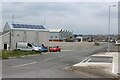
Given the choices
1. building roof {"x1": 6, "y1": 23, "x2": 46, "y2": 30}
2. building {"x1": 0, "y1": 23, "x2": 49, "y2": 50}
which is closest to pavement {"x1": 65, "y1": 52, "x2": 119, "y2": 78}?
building {"x1": 0, "y1": 23, "x2": 49, "y2": 50}

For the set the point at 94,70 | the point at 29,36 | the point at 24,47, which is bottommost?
the point at 94,70

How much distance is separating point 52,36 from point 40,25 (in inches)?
4107

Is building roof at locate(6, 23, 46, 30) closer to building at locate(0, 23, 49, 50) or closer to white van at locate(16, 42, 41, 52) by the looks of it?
building at locate(0, 23, 49, 50)

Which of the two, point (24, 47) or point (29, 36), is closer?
point (24, 47)

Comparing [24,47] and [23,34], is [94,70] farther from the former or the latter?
[23,34]

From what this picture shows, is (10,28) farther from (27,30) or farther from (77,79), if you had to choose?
(77,79)

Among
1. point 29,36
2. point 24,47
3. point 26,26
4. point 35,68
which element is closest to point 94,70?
point 35,68

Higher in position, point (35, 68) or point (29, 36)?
point (29, 36)

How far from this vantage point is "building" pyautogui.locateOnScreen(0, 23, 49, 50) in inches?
2490

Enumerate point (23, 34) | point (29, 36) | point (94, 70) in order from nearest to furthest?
point (94, 70) → point (23, 34) → point (29, 36)

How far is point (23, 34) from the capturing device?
66.2 meters

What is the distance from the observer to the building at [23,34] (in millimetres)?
63250

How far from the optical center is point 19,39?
213 feet

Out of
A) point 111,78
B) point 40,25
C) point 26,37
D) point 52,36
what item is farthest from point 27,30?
point 52,36
